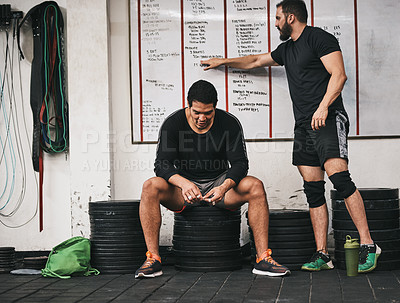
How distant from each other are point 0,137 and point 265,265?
263cm

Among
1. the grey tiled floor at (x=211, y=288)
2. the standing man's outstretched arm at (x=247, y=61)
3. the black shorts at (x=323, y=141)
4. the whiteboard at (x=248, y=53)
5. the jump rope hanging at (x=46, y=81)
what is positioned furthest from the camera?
the jump rope hanging at (x=46, y=81)

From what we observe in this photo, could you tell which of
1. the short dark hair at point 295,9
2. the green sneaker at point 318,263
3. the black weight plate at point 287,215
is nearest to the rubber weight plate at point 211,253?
the black weight plate at point 287,215

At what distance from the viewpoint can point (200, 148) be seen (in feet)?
12.4

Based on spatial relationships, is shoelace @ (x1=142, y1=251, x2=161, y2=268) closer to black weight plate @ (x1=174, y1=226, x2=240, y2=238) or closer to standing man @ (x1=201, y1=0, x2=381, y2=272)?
black weight plate @ (x1=174, y1=226, x2=240, y2=238)

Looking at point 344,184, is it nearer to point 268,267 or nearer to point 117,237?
point 268,267

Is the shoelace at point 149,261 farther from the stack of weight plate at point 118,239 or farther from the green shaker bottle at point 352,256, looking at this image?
the green shaker bottle at point 352,256

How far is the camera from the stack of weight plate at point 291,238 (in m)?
3.72

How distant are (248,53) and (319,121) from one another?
1.15 m

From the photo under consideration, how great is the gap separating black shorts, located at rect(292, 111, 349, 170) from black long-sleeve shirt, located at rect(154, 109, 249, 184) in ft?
1.31

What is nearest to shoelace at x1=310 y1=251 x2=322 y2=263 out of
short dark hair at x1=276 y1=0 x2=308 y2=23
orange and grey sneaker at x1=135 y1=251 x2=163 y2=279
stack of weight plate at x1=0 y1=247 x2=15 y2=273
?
orange and grey sneaker at x1=135 y1=251 x2=163 y2=279

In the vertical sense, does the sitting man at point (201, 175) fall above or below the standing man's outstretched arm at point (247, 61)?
below

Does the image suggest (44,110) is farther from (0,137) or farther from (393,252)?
(393,252)

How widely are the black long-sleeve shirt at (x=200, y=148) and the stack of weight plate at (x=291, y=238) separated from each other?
42cm

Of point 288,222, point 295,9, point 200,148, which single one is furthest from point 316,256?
point 295,9
